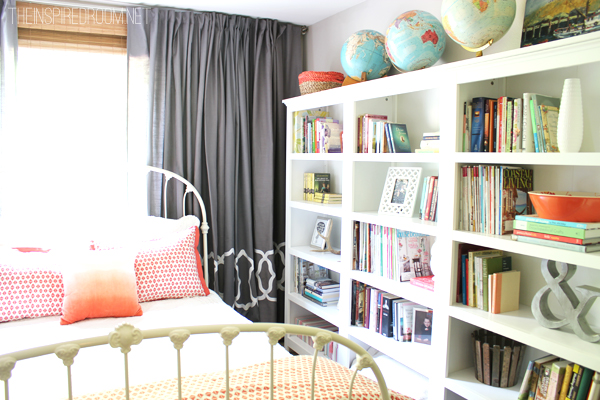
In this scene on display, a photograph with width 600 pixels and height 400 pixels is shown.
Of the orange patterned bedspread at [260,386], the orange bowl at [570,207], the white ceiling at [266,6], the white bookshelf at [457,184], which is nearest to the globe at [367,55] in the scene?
the white bookshelf at [457,184]

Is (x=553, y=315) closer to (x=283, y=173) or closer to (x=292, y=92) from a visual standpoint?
(x=283, y=173)

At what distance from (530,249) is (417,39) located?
3.34 ft

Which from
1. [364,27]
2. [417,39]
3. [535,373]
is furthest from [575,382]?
[364,27]

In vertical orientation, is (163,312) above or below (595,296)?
below

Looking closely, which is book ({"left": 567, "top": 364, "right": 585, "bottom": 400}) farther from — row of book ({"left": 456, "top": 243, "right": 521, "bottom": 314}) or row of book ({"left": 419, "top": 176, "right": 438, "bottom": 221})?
row of book ({"left": 419, "top": 176, "right": 438, "bottom": 221})

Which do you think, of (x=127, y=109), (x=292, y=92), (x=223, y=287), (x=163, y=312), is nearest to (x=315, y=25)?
(x=292, y=92)

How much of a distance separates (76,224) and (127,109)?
30.5 inches

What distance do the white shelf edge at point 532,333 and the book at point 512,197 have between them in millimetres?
319

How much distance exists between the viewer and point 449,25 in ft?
5.84

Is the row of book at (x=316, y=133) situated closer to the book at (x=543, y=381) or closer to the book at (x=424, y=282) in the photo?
the book at (x=424, y=282)

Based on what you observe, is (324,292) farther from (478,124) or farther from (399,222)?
(478,124)

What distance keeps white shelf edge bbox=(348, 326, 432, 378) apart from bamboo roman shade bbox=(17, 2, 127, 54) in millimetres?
2260

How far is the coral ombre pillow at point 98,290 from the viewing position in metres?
2.08

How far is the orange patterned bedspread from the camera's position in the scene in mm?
1252
